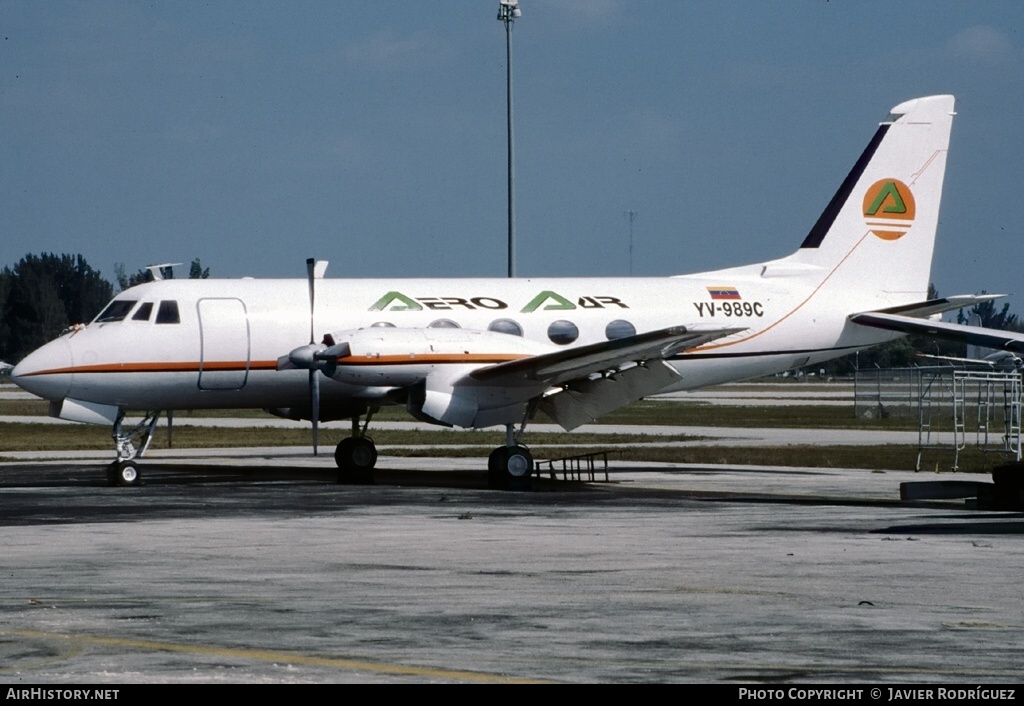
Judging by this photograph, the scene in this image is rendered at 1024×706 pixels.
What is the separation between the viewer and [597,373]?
27.5 m

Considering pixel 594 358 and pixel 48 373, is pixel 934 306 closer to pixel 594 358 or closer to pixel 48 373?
pixel 594 358

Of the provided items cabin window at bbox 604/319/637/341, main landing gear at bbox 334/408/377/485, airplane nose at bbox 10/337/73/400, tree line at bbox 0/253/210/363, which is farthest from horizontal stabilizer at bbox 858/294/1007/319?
tree line at bbox 0/253/210/363

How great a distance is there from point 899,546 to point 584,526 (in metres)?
4.49

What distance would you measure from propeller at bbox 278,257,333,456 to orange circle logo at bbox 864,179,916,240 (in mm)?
12605

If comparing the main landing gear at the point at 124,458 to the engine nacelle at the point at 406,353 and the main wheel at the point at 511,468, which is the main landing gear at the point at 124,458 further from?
the main wheel at the point at 511,468

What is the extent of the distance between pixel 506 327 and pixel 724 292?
5137 millimetres

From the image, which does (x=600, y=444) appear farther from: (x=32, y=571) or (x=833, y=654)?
(x=833, y=654)

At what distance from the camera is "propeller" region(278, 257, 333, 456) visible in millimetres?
26612

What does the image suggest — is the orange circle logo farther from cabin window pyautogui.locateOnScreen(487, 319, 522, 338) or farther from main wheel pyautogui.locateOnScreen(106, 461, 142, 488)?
main wheel pyautogui.locateOnScreen(106, 461, 142, 488)

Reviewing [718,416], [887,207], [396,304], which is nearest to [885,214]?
[887,207]

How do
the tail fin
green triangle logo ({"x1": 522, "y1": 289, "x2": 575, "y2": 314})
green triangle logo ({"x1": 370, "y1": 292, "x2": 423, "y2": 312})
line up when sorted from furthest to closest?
the tail fin, green triangle logo ({"x1": 522, "y1": 289, "x2": 575, "y2": 314}), green triangle logo ({"x1": 370, "y1": 292, "x2": 423, "y2": 312})

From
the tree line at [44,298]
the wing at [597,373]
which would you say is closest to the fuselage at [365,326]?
the wing at [597,373]

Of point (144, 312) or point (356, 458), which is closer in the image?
point (144, 312)

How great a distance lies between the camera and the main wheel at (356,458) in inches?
1179
